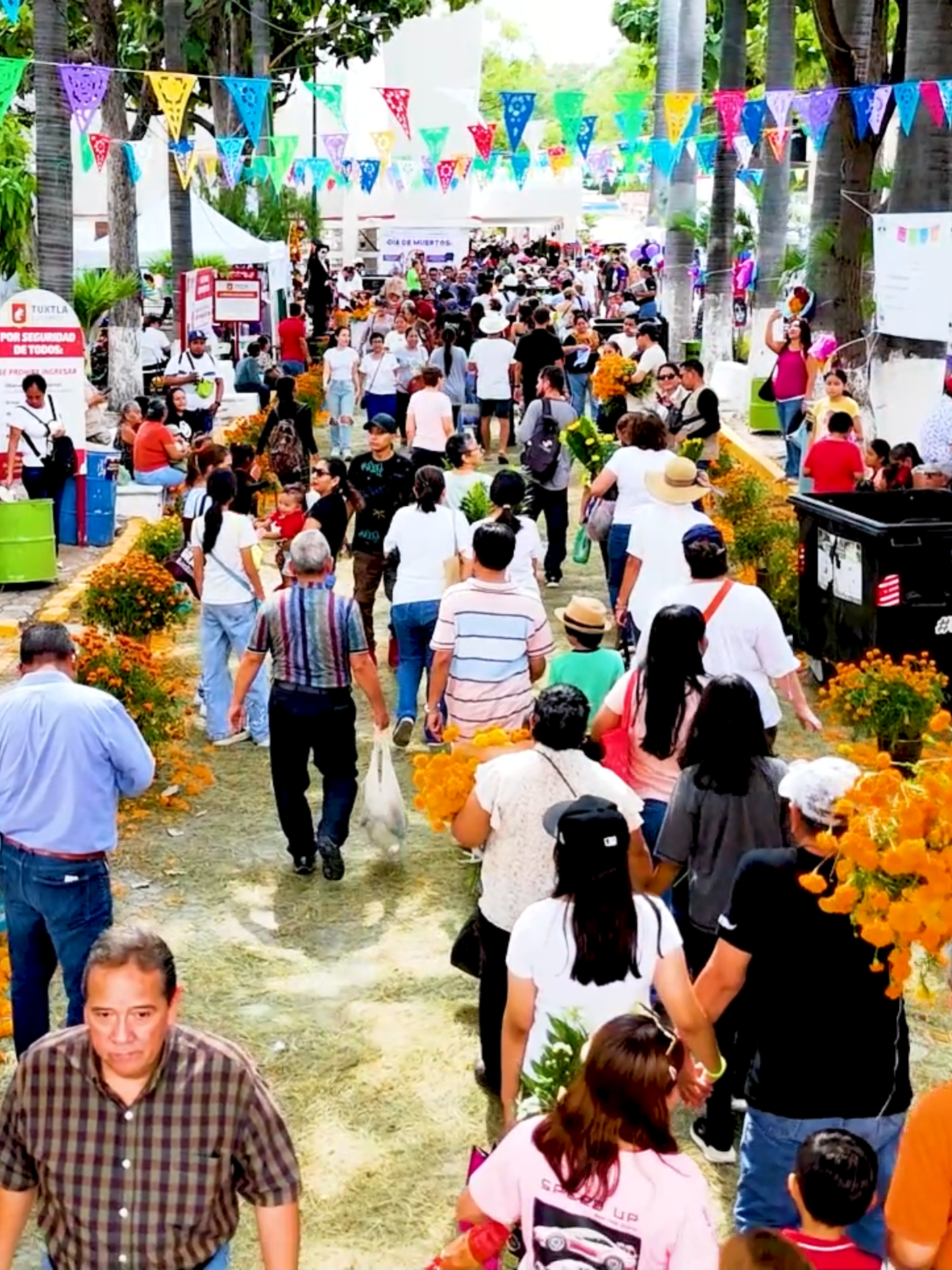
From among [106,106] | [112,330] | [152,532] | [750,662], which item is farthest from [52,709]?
[106,106]

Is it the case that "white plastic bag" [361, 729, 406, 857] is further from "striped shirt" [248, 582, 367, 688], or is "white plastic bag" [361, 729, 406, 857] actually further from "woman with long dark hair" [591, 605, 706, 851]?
"woman with long dark hair" [591, 605, 706, 851]

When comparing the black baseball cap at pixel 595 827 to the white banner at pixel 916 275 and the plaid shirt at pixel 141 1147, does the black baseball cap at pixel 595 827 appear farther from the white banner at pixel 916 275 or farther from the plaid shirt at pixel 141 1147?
the white banner at pixel 916 275

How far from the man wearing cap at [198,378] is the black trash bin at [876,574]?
9330mm

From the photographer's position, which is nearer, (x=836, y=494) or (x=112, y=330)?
(x=836, y=494)

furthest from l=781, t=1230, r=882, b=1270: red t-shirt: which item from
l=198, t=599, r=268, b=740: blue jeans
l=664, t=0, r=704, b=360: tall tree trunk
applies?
l=664, t=0, r=704, b=360: tall tree trunk

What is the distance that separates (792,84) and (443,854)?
1749 centimetres

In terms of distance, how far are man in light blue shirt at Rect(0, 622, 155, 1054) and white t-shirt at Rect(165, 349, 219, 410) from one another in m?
13.4

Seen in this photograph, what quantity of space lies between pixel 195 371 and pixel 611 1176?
16710 mm

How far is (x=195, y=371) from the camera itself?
19.0 m

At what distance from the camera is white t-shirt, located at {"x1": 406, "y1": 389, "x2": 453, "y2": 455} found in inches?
557

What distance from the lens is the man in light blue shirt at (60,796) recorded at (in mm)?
5203

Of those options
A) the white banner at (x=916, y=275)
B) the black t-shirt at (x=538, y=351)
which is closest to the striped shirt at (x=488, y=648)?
the white banner at (x=916, y=275)

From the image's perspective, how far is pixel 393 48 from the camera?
46.2 meters

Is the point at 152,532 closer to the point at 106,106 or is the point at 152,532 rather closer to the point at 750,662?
the point at 750,662
